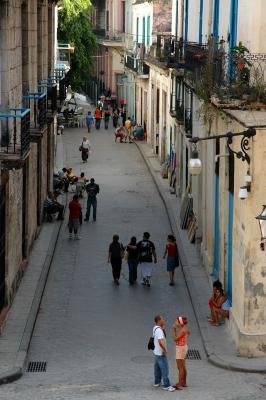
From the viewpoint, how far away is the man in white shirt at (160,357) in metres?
16.7

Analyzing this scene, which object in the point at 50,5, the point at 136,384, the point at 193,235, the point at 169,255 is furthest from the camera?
the point at 50,5

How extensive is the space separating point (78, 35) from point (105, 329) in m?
42.7

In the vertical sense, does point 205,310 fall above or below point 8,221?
below

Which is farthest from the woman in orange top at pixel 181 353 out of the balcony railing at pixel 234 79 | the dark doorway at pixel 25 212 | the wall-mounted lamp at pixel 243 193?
the dark doorway at pixel 25 212

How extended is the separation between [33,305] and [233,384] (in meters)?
5.97

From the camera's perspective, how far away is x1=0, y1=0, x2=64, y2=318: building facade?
2055 centimetres

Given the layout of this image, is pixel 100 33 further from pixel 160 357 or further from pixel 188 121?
pixel 160 357

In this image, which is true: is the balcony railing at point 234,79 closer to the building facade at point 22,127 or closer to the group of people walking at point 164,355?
the building facade at point 22,127

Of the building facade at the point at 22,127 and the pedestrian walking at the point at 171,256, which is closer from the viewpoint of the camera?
the building facade at the point at 22,127

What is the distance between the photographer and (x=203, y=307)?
22.1 meters

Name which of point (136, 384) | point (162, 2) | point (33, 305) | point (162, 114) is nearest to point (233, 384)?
point (136, 384)

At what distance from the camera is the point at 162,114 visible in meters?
45.9

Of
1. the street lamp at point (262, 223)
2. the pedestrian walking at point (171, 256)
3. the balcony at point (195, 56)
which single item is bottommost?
the pedestrian walking at point (171, 256)

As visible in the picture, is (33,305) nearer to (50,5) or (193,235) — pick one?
(193,235)
